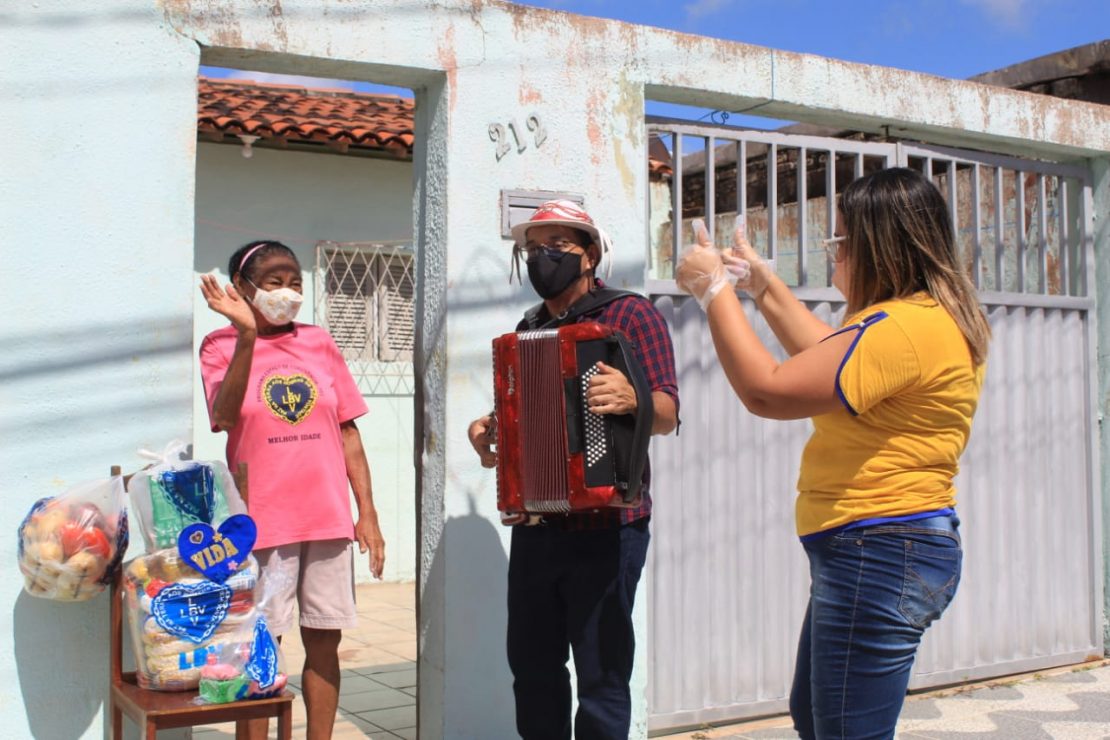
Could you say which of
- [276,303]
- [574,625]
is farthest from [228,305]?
[574,625]

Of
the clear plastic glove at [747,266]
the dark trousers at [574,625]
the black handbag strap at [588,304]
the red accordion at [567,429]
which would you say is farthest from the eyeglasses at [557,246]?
the dark trousers at [574,625]

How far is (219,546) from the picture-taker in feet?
10.6

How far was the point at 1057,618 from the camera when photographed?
19.6 feet

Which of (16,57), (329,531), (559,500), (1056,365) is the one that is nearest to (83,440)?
(329,531)

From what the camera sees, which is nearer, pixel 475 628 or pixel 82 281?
pixel 82 281

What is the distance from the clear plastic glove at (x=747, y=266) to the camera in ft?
9.36

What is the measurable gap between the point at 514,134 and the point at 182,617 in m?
2.18

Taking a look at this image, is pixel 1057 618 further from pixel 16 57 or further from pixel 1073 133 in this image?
pixel 16 57

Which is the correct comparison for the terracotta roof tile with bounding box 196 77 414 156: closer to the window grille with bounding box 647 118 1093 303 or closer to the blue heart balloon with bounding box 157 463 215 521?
the window grille with bounding box 647 118 1093 303

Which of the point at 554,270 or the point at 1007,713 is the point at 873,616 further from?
the point at 1007,713

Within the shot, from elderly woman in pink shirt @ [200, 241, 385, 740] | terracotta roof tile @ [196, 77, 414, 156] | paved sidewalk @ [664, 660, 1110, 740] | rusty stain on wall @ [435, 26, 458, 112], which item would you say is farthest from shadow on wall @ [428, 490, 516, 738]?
terracotta roof tile @ [196, 77, 414, 156]

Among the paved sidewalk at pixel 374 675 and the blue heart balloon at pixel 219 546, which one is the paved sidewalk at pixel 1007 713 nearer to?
the paved sidewalk at pixel 374 675

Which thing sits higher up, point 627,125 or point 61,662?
point 627,125

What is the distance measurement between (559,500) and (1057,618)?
384cm
